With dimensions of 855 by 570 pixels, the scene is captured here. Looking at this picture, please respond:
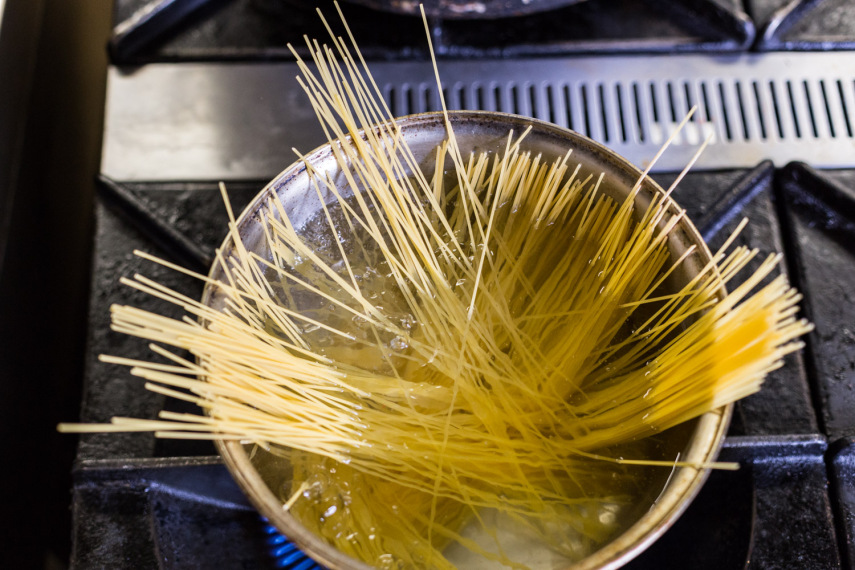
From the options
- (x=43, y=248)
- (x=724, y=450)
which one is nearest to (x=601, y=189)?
(x=724, y=450)

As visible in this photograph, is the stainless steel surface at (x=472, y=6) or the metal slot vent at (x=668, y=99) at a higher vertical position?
the stainless steel surface at (x=472, y=6)

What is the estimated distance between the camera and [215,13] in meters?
0.74

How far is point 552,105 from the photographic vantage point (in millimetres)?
726

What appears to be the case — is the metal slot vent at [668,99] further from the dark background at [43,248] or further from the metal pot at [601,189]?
the dark background at [43,248]

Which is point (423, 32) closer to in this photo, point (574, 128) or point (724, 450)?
point (574, 128)

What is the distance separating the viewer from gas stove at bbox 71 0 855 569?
545mm

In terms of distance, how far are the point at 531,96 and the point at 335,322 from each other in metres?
0.36

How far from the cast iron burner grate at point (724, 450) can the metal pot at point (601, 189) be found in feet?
0.49

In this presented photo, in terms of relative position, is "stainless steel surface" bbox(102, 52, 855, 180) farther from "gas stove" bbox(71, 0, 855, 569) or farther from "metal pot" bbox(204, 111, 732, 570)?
"metal pot" bbox(204, 111, 732, 570)

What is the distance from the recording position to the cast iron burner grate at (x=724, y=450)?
0.54m

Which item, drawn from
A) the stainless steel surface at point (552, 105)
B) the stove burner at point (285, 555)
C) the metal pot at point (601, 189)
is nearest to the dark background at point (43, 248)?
the stainless steel surface at point (552, 105)

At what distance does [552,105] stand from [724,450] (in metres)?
0.38

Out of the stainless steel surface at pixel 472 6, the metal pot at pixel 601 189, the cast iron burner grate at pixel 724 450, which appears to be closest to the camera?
the metal pot at pixel 601 189

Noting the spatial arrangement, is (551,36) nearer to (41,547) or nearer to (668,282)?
(668,282)
